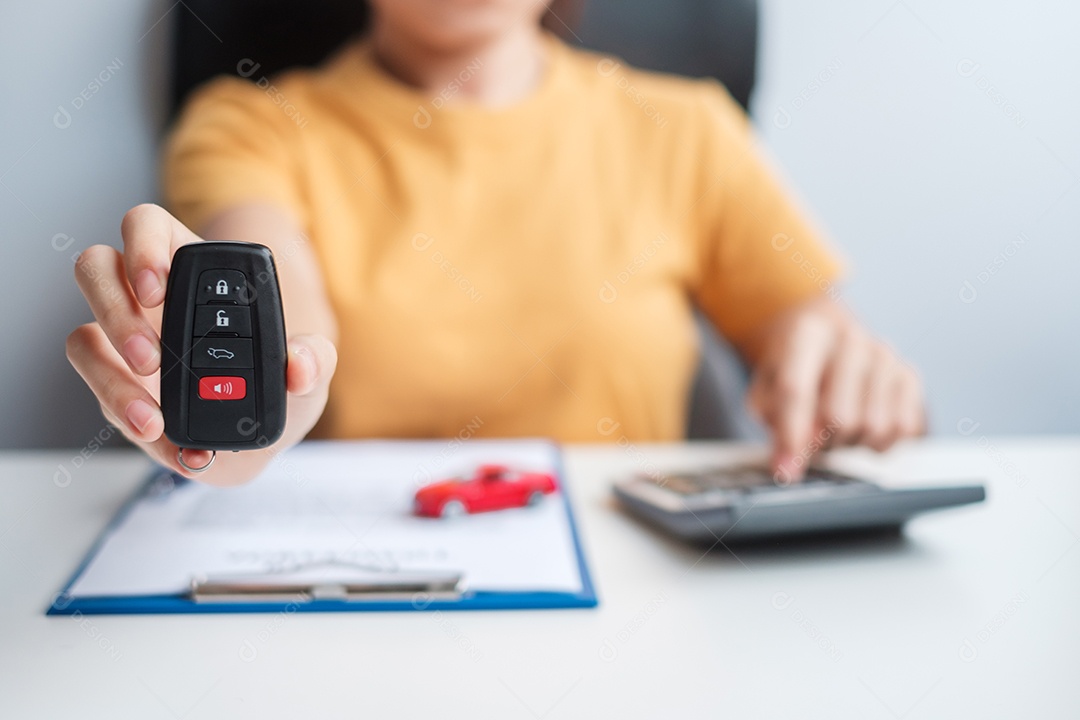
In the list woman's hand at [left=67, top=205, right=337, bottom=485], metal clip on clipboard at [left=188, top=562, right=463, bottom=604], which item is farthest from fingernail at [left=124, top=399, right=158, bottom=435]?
metal clip on clipboard at [left=188, top=562, right=463, bottom=604]

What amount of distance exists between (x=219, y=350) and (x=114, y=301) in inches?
2.6

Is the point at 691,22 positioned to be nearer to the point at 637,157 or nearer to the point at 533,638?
the point at 637,157

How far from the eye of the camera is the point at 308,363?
15.1 inches

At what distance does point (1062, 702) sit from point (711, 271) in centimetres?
72

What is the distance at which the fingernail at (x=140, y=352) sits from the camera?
365 millimetres

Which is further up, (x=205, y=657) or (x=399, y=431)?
(x=205, y=657)

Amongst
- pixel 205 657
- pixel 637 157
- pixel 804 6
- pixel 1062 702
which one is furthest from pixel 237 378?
pixel 804 6

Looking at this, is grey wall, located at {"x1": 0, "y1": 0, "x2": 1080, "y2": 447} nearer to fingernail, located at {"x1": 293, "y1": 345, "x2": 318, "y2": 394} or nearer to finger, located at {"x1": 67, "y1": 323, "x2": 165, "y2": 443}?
finger, located at {"x1": 67, "y1": 323, "x2": 165, "y2": 443}

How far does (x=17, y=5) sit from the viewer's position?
1019 millimetres

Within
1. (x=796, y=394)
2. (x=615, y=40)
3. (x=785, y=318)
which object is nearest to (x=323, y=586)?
(x=796, y=394)

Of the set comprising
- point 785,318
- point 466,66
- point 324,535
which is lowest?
point 785,318

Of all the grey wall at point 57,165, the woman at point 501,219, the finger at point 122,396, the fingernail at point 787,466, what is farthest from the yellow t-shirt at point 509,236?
the finger at point 122,396

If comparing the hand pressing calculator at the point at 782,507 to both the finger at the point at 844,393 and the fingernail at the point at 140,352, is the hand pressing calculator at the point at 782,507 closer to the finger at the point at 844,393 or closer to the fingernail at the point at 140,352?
the finger at the point at 844,393

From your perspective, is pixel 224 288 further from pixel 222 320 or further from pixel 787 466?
pixel 787 466
